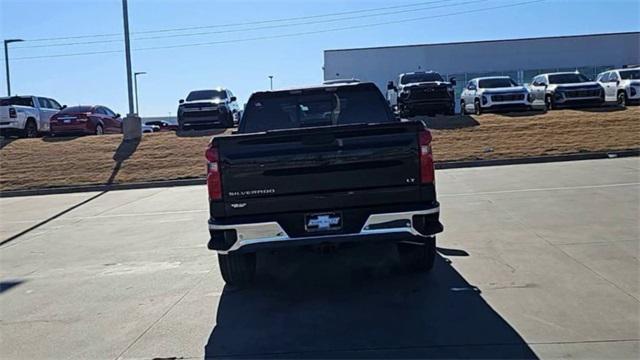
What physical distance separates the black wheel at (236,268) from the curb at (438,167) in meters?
11.1

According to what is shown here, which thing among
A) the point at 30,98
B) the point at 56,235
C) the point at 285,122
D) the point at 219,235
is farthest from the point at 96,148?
the point at 219,235

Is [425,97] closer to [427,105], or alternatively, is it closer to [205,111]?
[427,105]

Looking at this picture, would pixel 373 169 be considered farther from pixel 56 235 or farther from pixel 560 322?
pixel 56 235

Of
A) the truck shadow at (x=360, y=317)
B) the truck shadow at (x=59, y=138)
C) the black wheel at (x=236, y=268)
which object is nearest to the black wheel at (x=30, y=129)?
the truck shadow at (x=59, y=138)

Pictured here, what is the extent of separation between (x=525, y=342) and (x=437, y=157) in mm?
13759

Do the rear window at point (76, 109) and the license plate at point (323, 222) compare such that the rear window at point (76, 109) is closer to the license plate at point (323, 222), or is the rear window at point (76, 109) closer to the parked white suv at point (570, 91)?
the parked white suv at point (570, 91)

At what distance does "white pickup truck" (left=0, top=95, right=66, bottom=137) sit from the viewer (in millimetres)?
24578

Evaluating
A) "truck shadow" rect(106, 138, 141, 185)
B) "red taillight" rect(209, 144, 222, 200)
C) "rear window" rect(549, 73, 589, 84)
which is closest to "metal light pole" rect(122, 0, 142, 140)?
"truck shadow" rect(106, 138, 141, 185)

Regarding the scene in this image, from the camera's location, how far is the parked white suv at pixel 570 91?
2358 cm

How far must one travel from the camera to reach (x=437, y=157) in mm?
17984

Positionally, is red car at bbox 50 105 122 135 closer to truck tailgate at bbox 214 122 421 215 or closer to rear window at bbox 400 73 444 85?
rear window at bbox 400 73 444 85

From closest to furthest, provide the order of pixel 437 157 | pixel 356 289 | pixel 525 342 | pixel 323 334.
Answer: pixel 525 342
pixel 323 334
pixel 356 289
pixel 437 157

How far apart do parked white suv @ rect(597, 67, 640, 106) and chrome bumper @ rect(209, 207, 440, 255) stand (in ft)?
72.4

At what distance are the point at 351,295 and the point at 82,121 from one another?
73.3 ft
